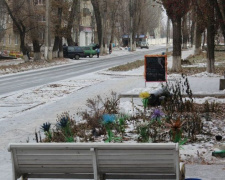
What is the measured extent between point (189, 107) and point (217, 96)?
4.22 meters

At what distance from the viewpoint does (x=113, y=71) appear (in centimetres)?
3903

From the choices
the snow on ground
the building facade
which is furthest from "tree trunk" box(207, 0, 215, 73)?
the building facade

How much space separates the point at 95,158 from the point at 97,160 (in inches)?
2.3

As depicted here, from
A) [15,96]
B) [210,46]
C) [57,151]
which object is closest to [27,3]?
[210,46]

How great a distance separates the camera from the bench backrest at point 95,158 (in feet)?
20.9

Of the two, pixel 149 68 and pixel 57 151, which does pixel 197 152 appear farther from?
pixel 149 68

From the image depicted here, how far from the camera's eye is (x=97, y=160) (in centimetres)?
657

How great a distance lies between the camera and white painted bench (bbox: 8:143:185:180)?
6.39 metres

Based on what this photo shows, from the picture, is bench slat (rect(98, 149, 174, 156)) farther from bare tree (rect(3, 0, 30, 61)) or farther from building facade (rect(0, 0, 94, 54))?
building facade (rect(0, 0, 94, 54))

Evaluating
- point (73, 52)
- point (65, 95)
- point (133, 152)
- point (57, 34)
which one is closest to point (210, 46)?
point (65, 95)

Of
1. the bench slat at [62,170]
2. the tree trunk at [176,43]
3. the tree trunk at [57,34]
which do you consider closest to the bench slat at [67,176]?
the bench slat at [62,170]

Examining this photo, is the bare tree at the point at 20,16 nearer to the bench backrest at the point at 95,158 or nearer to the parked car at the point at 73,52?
the parked car at the point at 73,52

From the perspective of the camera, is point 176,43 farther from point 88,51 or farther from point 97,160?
point 88,51

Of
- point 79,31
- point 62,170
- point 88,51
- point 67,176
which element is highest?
point 62,170
